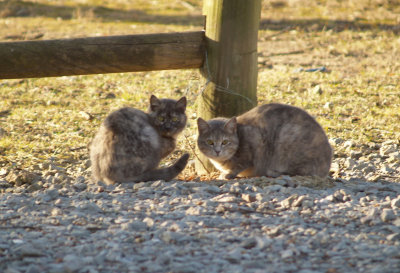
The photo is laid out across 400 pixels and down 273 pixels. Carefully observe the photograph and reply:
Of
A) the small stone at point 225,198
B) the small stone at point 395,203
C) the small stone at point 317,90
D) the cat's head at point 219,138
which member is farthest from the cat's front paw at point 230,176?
the small stone at point 317,90

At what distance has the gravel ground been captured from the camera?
9.55 feet

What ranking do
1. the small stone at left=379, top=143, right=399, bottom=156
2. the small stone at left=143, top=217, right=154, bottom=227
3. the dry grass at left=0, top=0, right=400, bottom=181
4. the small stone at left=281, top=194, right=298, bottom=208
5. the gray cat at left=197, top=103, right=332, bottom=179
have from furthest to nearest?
the dry grass at left=0, top=0, right=400, bottom=181 < the small stone at left=379, top=143, right=399, bottom=156 < the gray cat at left=197, top=103, right=332, bottom=179 < the small stone at left=281, top=194, right=298, bottom=208 < the small stone at left=143, top=217, right=154, bottom=227

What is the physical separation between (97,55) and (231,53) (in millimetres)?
1333

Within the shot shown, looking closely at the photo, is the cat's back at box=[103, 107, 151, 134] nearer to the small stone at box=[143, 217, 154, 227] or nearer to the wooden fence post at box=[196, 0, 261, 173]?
the wooden fence post at box=[196, 0, 261, 173]

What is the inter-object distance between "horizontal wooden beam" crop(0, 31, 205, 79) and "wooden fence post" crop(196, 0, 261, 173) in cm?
19

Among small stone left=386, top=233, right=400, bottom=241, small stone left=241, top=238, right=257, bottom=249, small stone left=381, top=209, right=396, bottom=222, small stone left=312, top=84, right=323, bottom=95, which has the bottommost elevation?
small stone left=241, top=238, right=257, bottom=249

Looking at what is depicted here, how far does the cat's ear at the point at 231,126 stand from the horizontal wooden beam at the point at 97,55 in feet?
2.46

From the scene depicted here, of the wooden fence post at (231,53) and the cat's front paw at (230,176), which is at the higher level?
the wooden fence post at (231,53)

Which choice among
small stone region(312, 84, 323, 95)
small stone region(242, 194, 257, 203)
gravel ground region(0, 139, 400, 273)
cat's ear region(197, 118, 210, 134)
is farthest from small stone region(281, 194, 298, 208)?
small stone region(312, 84, 323, 95)

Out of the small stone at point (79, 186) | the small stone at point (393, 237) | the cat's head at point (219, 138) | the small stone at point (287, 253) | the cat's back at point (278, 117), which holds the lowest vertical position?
the small stone at point (79, 186)

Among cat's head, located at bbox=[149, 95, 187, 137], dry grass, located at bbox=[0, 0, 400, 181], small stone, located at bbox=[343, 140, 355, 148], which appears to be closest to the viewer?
cat's head, located at bbox=[149, 95, 187, 137]

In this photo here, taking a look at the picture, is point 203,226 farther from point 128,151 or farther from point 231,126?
point 231,126

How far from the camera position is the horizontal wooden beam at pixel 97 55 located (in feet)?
15.5

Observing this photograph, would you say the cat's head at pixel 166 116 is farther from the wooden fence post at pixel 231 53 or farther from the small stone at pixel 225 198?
the small stone at pixel 225 198
